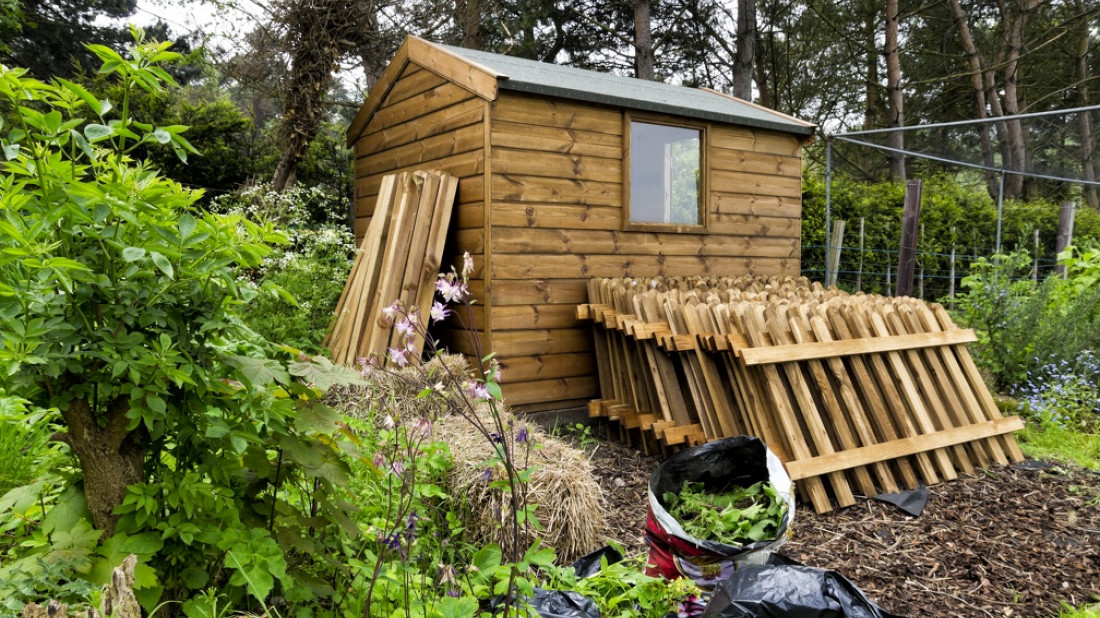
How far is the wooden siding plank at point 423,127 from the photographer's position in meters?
5.47

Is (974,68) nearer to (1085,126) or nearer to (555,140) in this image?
(1085,126)

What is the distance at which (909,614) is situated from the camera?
112 inches

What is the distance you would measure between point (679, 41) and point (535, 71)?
10978mm

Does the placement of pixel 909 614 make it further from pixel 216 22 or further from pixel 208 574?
pixel 216 22

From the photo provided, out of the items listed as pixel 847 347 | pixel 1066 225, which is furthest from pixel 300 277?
pixel 1066 225

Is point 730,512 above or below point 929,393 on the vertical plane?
below

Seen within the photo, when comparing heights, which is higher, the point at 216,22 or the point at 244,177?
the point at 216,22

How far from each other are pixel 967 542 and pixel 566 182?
3.78 meters

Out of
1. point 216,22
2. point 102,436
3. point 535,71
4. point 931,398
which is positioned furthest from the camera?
point 216,22

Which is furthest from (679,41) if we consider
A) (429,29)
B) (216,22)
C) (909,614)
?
(909,614)

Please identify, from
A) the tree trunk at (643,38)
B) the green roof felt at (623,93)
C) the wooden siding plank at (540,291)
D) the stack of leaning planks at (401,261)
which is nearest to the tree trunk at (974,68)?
the tree trunk at (643,38)

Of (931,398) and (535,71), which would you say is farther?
(535,71)

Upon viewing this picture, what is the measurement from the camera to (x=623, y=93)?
5.99 metres

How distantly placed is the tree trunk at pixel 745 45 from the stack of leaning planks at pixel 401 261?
1032 centimetres
